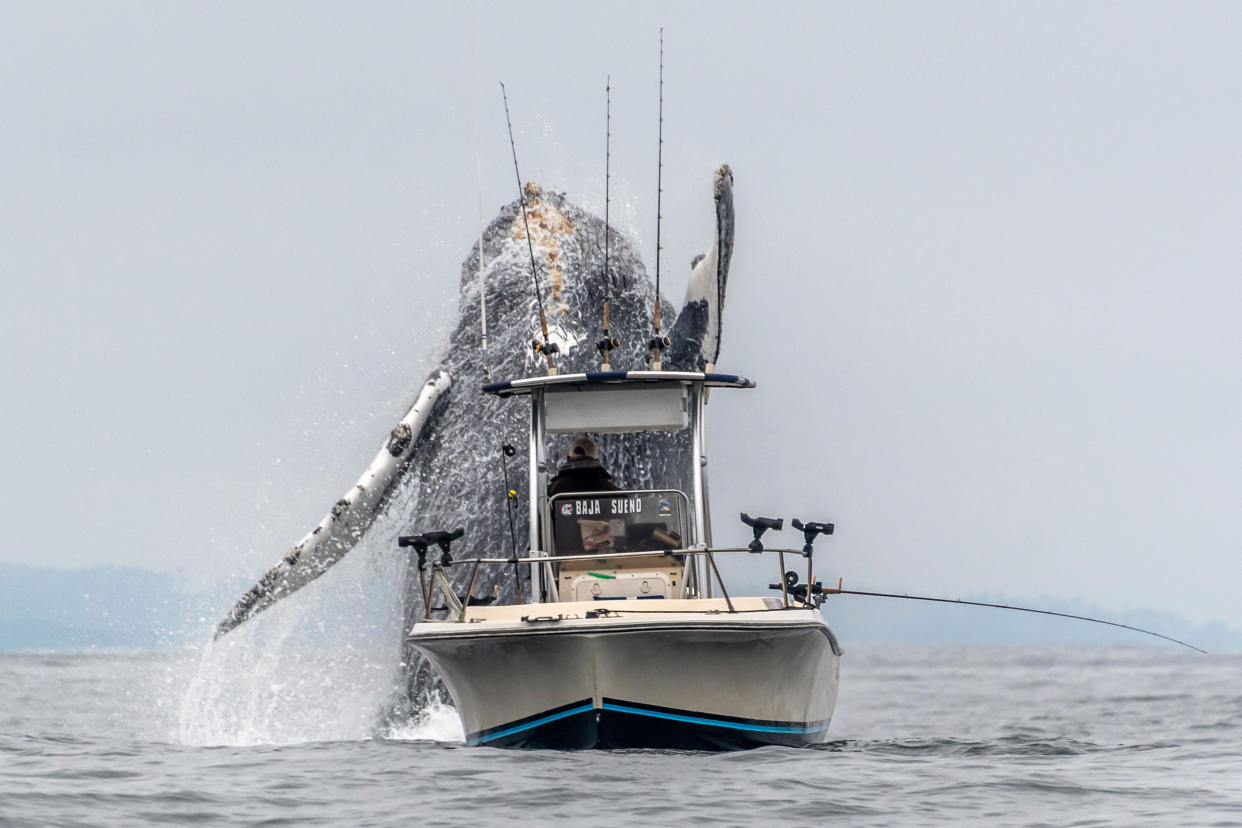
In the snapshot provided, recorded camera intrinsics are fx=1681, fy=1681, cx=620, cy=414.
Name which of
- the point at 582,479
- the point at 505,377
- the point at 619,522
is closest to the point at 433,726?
the point at 505,377

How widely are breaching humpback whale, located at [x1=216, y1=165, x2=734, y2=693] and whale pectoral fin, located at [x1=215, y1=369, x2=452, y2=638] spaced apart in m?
0.01

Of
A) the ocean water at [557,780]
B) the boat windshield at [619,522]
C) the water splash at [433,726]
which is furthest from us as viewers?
the water splash at [433,726]

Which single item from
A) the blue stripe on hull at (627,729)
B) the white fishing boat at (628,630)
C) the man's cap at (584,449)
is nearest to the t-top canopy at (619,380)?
the white fishing boat at (628,630)

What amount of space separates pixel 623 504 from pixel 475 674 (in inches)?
86.8

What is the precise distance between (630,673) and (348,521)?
661cm

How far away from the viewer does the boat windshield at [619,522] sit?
43.5ft

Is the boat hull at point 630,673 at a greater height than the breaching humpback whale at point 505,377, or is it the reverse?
the breaching humpback whale at point 505,377

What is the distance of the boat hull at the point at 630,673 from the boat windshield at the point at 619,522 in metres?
1.55

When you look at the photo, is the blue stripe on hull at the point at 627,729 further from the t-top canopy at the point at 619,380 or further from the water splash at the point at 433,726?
the water splash at the point at 433,726

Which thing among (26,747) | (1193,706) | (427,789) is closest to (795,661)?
(427,789)

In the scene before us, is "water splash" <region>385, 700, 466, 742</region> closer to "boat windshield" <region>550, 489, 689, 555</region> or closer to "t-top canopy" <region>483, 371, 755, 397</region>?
"boat windshield" <region>550, 489, 689, 555</region>

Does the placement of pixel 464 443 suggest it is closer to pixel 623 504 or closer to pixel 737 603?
pixel 623 504

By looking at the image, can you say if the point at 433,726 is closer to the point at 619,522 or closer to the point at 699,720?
the point at 619,522

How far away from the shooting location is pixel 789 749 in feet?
39.3
